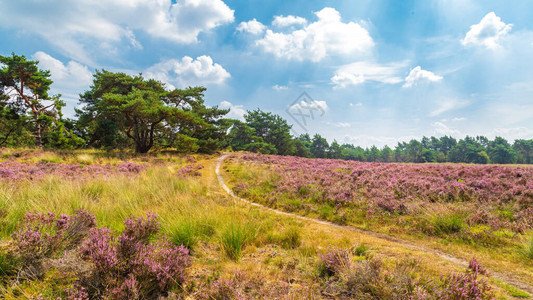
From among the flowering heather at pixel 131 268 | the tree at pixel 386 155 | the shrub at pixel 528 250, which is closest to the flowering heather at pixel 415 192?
the shrub at pixel 528 250

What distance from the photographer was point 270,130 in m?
66.2

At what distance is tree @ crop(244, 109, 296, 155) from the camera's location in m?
65.8

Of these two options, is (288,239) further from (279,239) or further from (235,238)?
(235,238)

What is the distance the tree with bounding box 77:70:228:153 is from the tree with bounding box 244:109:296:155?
30177mm

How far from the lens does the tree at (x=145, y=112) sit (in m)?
23.7

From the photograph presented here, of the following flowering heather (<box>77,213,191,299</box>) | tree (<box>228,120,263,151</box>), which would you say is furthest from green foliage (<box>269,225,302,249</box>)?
tree (<box>228,120,263,151</box>)

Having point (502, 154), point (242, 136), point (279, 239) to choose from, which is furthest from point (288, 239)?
point (502, 154)

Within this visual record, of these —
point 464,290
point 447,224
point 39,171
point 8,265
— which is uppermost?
point 464,290

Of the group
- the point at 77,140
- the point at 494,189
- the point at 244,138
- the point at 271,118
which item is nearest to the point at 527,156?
the point at 271,118

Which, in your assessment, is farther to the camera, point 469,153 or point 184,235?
point 469,153

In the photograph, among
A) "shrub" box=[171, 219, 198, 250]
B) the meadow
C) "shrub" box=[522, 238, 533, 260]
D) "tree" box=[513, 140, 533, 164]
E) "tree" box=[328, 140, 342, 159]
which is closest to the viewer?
the meadow

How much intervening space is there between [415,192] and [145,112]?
2466 centimetres

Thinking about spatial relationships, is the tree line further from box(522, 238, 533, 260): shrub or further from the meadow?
box(522, 238, 533, 260): shrub

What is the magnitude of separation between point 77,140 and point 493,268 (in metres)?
39.6
